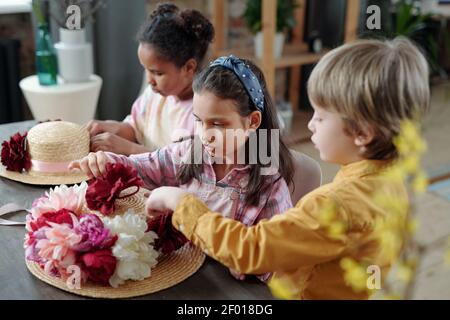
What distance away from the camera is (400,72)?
0.87 metres

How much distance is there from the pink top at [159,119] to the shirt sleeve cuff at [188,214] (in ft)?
2.68

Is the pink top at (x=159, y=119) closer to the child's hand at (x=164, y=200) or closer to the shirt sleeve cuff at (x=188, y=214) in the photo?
the child's hand at (x=164, y=200)

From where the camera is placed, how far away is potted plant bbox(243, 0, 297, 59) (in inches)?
148

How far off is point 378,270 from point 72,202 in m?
0.62

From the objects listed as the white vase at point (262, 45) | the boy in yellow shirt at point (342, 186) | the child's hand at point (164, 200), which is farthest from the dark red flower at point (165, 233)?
the white vase at point (262, 45)

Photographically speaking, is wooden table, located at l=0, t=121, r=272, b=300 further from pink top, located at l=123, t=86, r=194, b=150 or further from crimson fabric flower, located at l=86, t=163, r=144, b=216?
pink top, located at l=123, t=86, r=194, b=150

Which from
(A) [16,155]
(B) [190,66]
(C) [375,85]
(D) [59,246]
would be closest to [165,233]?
(D) [59,246]

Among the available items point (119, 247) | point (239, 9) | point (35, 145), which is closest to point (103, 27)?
point (239, 9)

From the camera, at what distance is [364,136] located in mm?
934

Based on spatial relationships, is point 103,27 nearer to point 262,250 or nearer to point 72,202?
point 72,202

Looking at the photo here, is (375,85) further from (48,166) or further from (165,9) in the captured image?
(165,9)

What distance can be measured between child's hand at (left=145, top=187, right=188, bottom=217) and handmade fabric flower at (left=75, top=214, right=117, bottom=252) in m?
0.10

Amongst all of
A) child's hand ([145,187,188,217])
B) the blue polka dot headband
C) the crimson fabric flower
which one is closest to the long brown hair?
the blue polka dot headband

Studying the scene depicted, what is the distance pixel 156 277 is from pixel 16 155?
0.68 m
